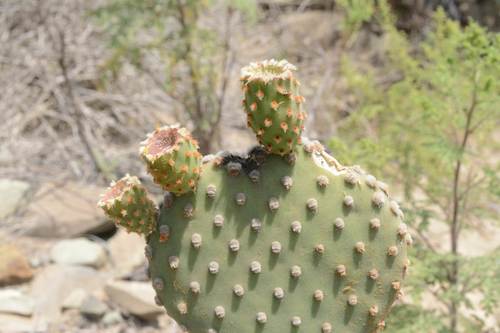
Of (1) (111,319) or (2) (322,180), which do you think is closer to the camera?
(2) (322,180)

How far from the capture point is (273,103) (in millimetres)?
1468

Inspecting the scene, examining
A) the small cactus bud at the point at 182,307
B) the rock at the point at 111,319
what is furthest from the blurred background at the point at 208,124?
the small cactus bud at the point at 182,307

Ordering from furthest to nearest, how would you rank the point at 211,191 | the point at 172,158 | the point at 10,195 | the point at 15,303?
the point at 10,195
the point at 15,303
the point at 211,191
the point at 172,158

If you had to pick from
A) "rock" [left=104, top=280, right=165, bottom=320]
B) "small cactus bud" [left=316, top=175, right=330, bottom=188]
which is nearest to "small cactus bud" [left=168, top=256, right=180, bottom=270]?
"small cactus bud" [left=316, top=175, right=330, bottom=188]

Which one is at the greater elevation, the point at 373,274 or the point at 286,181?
the point at 286,181

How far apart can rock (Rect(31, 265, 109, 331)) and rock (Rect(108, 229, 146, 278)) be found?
114 mm

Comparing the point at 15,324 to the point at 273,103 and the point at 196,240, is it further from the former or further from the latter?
the point at 273,103

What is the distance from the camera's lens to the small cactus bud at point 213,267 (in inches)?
62.6

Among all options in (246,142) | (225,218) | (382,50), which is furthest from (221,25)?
(225,218)

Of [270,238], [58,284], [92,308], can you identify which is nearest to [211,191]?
[270,238]

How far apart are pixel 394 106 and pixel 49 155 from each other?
2765 mm

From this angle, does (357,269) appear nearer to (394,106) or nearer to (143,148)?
(143,148)

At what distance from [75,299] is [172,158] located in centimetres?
275

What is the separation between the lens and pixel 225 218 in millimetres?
1583
